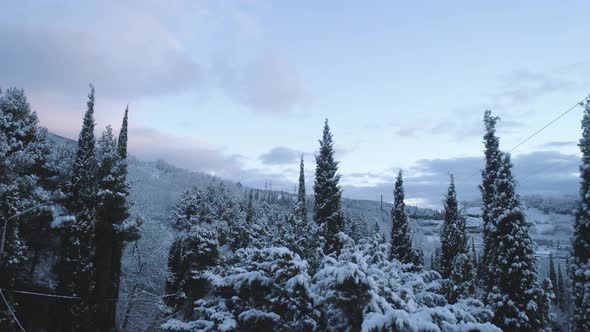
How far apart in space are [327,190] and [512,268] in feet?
47.2

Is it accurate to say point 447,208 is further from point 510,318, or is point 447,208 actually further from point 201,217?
point 201,217

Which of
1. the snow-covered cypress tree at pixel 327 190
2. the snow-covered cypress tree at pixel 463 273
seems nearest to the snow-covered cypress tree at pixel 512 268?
the snow-covered cypress tree at pixel 463 273

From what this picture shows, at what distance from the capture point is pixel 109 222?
1141 inches

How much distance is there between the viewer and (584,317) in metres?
21.5

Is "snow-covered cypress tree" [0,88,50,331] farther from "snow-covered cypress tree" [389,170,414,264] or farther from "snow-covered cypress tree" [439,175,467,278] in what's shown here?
"snow-covered cypress tree" [439,175,467,278]

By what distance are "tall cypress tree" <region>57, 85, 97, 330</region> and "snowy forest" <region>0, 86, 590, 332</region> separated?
0.06m

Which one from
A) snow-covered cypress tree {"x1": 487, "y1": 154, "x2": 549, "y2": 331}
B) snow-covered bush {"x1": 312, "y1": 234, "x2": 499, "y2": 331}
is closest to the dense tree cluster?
snow-covered bush {"x1": 312, "y1": 234, "x2": 499, "y2": 331}

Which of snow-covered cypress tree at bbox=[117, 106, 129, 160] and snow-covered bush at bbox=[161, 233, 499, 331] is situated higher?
snow-covered cypress tree at bbox=[117, 106, 129, 160]

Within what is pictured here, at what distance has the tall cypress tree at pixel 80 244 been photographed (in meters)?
24.7

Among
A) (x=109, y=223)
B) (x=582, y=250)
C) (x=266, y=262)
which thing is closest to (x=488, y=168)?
(x=582, y=250)

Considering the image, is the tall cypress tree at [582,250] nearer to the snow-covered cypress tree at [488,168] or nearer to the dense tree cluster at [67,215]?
the snow-covered cypress tree at [488,168]

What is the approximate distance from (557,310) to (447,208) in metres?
84.2

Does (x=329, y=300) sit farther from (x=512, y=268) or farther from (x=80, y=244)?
(x=80, y=244)

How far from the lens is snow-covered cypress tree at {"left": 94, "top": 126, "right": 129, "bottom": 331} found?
2689cm
